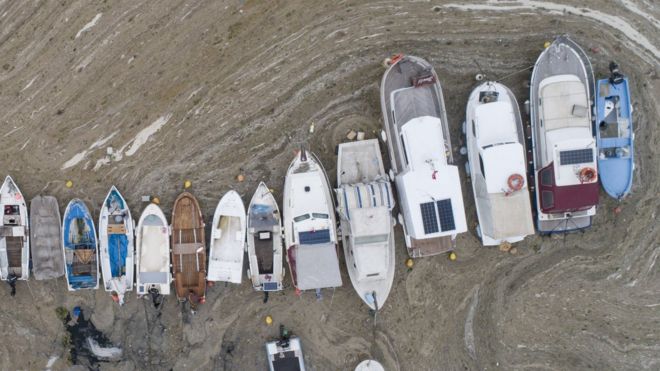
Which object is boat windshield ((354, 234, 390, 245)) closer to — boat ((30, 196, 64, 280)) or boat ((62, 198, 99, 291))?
boat ((62, 198, 99, 291))

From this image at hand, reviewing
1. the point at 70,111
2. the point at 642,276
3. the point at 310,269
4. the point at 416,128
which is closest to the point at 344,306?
the point at 310,269

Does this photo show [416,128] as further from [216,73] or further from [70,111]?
[70,111]

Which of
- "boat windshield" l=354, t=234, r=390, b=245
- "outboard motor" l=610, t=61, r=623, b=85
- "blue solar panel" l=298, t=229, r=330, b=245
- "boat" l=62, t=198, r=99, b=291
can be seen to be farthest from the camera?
"boat" l=62, t=198, r=99, b=291

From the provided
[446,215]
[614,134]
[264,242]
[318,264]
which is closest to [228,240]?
[264,242]

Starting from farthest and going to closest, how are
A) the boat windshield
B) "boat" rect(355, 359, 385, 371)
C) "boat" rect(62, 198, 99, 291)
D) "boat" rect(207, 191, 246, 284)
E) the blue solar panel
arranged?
1. "boat" rect(355, 359, 385, 371)
2. "boat" rect(62, 198, 99, 291)
3. "boat" rect(207, 191, 246, 284)
4. the blue solar panel
5. the boat windshield

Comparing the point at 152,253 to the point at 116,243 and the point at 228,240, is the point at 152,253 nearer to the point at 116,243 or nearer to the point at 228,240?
the point at 116,243

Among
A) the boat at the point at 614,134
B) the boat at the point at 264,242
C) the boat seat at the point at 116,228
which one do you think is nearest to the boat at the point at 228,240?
the boat at the point at 264,242

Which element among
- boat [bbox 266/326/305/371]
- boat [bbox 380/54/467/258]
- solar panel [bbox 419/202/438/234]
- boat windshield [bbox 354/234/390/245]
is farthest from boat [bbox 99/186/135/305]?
solar panel [bbox 419/202/438/234]
